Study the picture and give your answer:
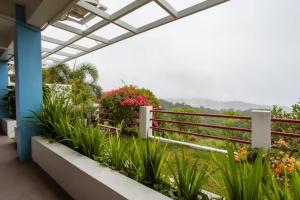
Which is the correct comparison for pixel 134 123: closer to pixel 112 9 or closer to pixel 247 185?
pixel 112 9

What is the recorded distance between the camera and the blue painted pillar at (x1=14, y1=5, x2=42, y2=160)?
3.55 metres

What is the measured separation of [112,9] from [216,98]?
3.50m

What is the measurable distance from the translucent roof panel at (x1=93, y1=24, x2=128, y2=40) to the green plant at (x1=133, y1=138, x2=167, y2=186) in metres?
3.78

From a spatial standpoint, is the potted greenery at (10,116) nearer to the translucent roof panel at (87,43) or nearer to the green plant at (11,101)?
the green plant at (11,101)

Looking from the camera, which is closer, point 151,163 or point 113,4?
point 151,163

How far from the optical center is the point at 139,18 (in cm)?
436

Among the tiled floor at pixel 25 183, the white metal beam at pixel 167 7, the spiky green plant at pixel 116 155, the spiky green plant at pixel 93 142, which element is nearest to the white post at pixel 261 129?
the white metal beam at pixel 167 7

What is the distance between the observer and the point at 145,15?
165 inches

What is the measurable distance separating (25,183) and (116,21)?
338 centimetres

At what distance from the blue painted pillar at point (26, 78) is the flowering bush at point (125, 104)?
2.69 meters

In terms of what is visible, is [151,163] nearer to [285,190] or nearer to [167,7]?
[285,190]

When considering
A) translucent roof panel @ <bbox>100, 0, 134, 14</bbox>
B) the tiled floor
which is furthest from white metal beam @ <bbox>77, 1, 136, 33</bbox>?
the tiled floor

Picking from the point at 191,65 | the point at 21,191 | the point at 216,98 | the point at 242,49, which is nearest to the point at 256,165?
the point at 21,191

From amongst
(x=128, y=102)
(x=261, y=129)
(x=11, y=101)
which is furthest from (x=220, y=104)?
(x=11, y=101)
